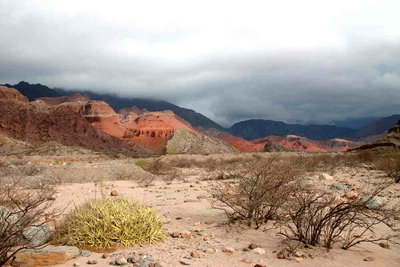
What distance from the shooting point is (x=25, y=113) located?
69000 millimetres

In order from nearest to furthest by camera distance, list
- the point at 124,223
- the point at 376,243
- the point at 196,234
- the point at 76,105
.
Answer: the point at 376,243 < the point at 124,223 < the point at 196,234 < the point at 76,105

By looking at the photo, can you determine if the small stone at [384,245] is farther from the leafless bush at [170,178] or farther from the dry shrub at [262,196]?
the leafless bush at [170,178]

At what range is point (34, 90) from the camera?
537ft

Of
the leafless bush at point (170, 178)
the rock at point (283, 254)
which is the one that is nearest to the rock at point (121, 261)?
the rock at point (283, 254)

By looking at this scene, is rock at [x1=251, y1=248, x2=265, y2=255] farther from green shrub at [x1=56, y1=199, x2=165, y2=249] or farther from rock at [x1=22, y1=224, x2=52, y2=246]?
rock at [x1=22, y1=224, x2=52, y2=246]

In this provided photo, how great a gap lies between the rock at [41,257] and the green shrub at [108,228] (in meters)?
0.50

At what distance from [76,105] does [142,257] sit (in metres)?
118

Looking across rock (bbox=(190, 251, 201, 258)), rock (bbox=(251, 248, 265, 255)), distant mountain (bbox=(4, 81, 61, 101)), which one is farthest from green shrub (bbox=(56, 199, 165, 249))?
distant mountain (bbox=(4, 81, 61, 101))

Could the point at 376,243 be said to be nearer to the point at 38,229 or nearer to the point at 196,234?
the point at 196,234

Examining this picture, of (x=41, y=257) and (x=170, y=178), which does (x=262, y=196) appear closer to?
(x=41, y=257)

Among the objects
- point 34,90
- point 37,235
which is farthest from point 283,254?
point 34,90

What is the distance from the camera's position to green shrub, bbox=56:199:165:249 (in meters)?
5.09

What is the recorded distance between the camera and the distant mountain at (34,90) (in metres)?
161

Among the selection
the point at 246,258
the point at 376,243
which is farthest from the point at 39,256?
the point at 376,243
